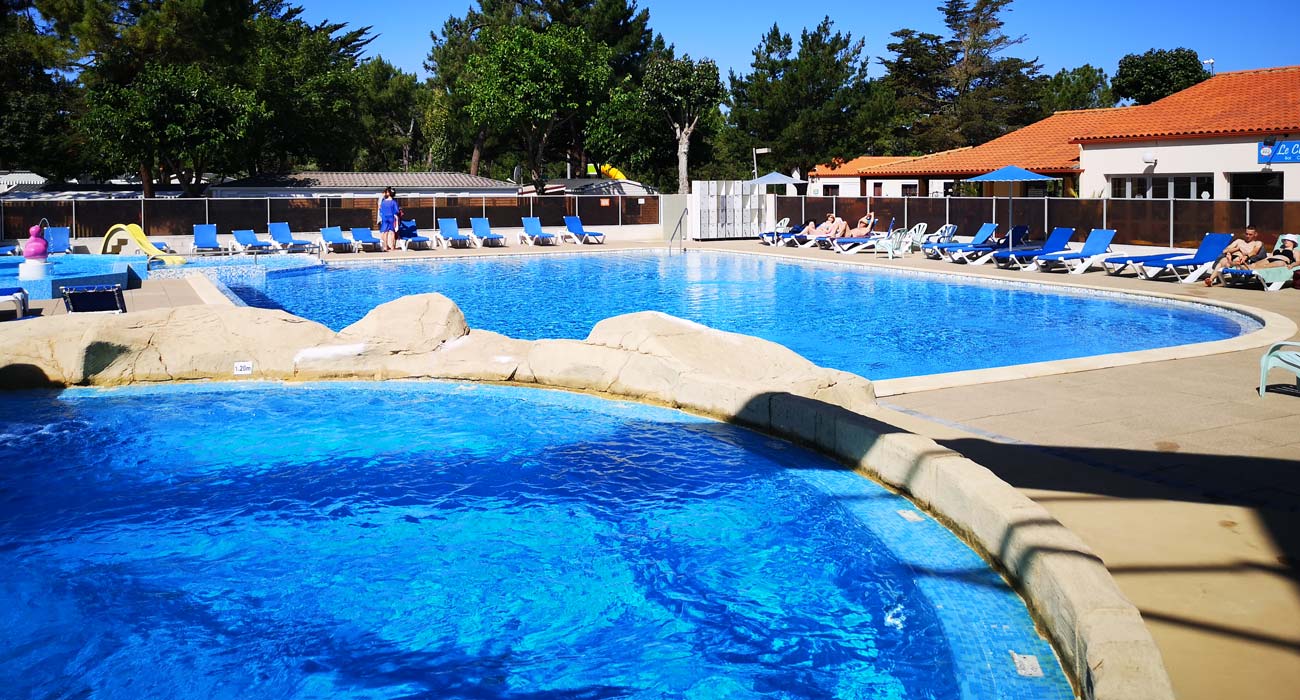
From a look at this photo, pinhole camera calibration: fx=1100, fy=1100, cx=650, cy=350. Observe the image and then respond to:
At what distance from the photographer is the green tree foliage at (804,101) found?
52.3m

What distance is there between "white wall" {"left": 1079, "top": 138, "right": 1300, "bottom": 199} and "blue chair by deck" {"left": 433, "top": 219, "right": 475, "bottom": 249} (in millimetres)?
16854

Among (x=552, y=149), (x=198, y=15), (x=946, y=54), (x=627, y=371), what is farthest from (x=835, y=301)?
(x=946, y=54)

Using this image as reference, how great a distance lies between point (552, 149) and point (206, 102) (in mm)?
19242

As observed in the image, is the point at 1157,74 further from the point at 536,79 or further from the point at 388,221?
the point at 388,221

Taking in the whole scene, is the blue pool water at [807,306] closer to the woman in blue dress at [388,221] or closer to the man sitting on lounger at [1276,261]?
the man sitting on lounger at [1276,261]

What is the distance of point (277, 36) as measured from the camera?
Answer: 5116 centimetres

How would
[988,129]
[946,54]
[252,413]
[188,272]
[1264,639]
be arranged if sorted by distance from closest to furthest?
[1264,639], [252,413], [188,272], [988,129], [946,54]

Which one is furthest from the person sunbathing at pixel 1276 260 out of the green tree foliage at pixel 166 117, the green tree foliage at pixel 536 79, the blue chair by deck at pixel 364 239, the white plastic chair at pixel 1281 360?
the green tree foliage at pixel 536 79

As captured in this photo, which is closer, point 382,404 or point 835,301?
point 382,404

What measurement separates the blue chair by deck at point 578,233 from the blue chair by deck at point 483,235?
1.97 metres

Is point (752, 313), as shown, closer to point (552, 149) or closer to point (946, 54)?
point (552, 149)

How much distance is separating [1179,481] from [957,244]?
17.7 m

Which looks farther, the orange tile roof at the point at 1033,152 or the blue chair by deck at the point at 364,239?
the orange tile roof at the point at 1033,152

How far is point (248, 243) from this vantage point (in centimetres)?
2612
